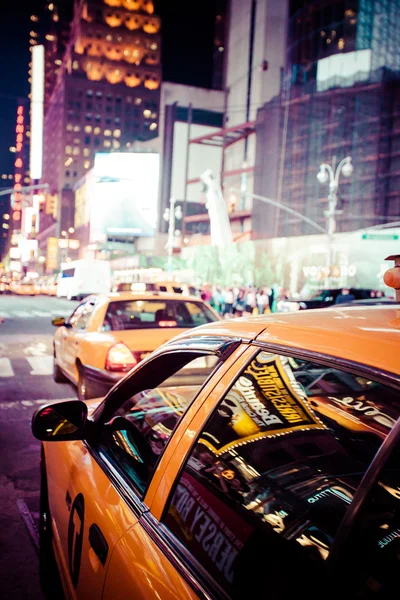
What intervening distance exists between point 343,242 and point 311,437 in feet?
100

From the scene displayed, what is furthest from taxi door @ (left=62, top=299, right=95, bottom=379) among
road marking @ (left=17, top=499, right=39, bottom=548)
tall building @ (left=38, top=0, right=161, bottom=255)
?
tall building @ (left=38, top=0, right=161, bottom=255)

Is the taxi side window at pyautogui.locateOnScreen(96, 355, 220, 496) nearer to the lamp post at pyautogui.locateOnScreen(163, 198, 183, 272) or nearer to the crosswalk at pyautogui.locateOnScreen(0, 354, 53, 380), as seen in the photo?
the crosswalk at pyautogui.locateOnScreen(0, 354, 53, 380)

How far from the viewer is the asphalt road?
333 cm

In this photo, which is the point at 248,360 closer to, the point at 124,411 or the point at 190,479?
the point at 190,479

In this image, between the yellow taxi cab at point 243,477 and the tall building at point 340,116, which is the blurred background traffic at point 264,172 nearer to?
the tall building at point 340,116

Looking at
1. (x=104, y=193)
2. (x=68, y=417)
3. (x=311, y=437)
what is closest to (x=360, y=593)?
(x=311, y=437)

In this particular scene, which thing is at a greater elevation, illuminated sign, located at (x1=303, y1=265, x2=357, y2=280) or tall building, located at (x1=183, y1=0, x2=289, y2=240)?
tall building, located at (x1=183, y1=0, x2=289, y2=240)

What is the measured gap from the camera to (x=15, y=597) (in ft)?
10.1

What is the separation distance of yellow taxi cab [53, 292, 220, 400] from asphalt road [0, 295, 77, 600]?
67cm

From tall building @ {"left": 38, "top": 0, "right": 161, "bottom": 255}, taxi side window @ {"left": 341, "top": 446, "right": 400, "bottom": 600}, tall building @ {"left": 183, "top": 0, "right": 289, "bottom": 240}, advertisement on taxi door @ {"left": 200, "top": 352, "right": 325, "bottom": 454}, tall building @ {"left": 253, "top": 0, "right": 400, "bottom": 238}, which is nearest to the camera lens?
taxi side window @ {"left": 341, "top": 446, "right": 400, "bottom": 600}

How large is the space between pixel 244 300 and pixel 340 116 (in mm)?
29070

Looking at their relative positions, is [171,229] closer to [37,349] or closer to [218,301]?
[218,301]

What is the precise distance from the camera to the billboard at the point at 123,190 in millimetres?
70812

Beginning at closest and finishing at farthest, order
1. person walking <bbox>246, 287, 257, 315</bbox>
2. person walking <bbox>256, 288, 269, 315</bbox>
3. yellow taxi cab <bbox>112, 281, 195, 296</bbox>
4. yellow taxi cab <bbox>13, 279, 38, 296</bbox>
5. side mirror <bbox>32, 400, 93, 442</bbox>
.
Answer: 1. side mirror <bbox>32, 400, 93, 442</bbox>
2. yellow taxi cab <bbox>112, 281, 195, 296</bbox>
3. person walking <bbox>256, 288, 269, 315</bbox>
4. person walking <bbox>246, 287, 257, 315</bbox>
5. yellow taxi cab <bbox>13, 279, 38, 296</bbox>
